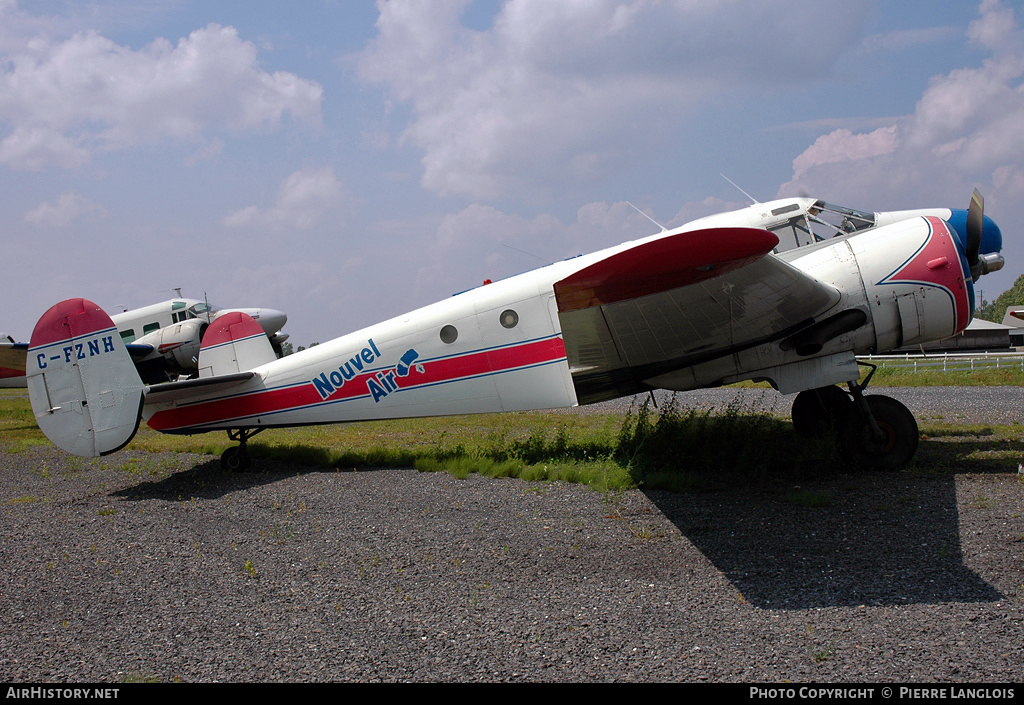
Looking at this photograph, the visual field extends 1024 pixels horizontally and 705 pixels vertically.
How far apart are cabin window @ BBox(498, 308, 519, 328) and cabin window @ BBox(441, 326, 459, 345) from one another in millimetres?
538

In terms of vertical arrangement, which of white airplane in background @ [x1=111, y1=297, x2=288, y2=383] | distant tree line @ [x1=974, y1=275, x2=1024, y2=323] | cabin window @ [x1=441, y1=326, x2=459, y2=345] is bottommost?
distant tree line @ [x1=974, y1=275, x2=1024, y2=323]

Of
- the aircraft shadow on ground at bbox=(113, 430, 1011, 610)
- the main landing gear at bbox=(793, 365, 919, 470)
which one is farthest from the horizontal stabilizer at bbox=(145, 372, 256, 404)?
the main landing gear at bbox=(793, 365, 919, 470)

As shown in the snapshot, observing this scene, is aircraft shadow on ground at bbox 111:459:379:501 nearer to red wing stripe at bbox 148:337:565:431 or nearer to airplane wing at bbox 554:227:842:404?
red wing stripe at bbox 148:337:565:431

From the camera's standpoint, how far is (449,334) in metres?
7.09

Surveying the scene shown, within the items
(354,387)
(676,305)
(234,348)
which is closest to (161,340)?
(234,348)

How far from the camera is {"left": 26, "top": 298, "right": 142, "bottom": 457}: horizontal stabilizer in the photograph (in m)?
7.07

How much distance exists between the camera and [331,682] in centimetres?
299

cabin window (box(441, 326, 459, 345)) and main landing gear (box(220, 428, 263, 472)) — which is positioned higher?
cabin window (box(441, 326, 459, 345))

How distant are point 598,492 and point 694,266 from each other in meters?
2.76

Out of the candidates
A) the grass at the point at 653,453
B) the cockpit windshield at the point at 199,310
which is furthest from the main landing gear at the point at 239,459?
the cockpit windshield at the point at 199,310

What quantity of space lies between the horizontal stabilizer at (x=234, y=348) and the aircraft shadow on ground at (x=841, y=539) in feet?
18.1

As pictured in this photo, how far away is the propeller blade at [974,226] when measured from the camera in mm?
6434

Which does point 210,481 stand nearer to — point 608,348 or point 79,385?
point 79,385

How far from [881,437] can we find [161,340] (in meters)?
15.9
